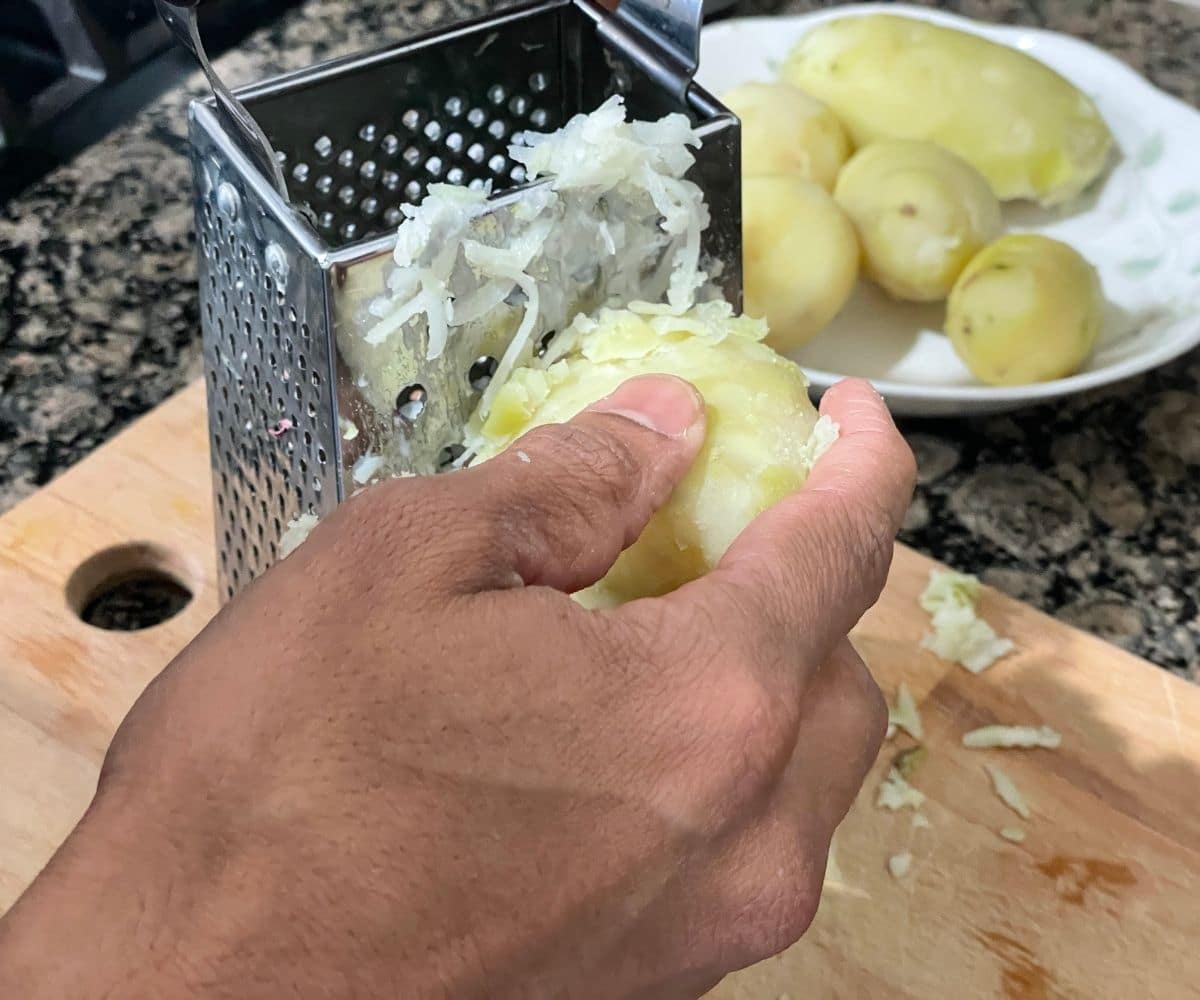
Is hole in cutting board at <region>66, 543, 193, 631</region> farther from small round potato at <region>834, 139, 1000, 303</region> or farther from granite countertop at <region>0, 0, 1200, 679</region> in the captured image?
small round potato at <region>834, 139, 1000, 303</region>

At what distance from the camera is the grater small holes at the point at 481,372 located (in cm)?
81

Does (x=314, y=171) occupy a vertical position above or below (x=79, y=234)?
above

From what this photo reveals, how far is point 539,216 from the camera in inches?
30.1

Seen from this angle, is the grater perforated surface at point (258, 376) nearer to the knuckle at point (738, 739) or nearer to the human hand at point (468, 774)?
the human hand at point (468, 774)

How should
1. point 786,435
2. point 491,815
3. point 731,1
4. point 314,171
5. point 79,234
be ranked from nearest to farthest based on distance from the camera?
point 491,815
point 786,435
point 314,171
point 79,234
point 731,1

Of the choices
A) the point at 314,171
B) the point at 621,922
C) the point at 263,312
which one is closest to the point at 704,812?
the point at 621,922

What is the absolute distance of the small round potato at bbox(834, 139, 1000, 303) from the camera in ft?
4.42

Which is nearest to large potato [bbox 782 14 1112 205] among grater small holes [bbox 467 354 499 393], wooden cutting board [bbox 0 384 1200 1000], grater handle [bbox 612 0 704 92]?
wooden cutting board [bbox 0 384 1200 1000]

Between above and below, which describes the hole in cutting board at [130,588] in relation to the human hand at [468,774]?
below

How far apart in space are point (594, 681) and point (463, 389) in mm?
313

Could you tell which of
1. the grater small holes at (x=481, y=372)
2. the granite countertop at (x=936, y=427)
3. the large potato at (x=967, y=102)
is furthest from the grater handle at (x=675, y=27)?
the large potato at (x=967, y=102)

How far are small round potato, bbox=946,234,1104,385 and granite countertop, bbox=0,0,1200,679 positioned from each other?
0.12 m

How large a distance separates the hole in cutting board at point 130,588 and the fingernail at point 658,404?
2.07 ft

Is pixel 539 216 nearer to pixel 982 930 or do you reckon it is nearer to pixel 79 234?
pixel 982 930
